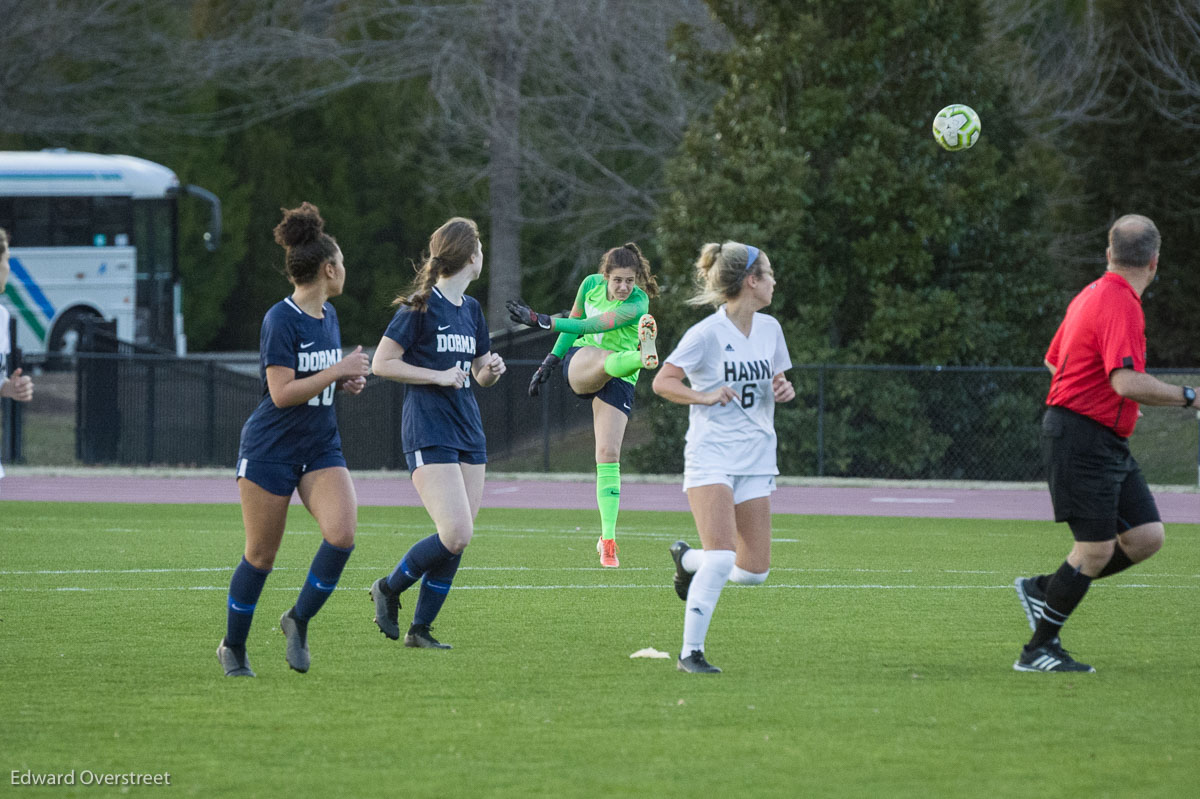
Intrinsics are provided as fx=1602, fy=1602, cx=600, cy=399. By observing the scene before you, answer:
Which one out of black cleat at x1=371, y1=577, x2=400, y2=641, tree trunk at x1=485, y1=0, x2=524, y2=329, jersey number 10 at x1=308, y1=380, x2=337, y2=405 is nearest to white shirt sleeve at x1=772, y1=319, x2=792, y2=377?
jersey number 10 at x1=308, y1=380, x2=337, y2=405

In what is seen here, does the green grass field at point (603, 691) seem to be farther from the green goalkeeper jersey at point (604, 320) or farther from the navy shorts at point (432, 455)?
the green goalkeeper jersey at point (604, 320)

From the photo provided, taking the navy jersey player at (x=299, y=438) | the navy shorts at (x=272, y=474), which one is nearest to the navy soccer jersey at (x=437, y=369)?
the navy jersey player at (x=299, y=438)

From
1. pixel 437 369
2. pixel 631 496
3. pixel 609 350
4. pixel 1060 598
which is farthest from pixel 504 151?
pixel 1060 598

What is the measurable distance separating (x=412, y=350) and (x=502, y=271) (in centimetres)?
2327

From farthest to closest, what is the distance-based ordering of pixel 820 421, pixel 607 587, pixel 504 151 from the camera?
pixel 504 151 < pixel 820 421 < pixel 607 587

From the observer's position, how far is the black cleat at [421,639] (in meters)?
7.90

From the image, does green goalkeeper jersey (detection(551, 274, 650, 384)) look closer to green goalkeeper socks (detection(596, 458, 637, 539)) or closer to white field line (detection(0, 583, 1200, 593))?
green goalkeeper socks (detection(596, 458, 637, 539))

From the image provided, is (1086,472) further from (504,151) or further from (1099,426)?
(504,151)

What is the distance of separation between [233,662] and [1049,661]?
3.64 m

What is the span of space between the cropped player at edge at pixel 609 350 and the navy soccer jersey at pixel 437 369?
3.42 metres

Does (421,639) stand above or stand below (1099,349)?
below

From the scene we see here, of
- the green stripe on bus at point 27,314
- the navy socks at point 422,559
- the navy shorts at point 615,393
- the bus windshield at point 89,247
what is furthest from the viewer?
the bus windshield at point 89,247

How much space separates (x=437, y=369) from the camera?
25.4 feet

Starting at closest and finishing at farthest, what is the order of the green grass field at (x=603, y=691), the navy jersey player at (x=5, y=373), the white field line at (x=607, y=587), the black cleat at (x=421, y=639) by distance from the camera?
1. the green grass field at (x=603, y=691)
2. the navy jersey player at (x=5, y=373)
3. the black cleat at (x=421, y=639)
4. the white field line at (x=607, y=587)
